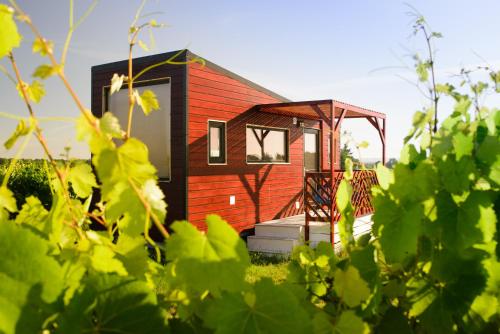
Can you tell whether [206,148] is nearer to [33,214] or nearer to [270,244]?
[270,244]

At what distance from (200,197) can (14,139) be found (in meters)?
9.24

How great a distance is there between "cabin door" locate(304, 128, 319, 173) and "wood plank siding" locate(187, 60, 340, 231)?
2.95ft

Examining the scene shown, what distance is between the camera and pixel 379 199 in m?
0.77

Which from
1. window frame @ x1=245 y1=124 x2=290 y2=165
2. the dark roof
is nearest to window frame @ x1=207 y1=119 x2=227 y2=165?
window frame @ x1=245 y1=124 x2=290 y2=165

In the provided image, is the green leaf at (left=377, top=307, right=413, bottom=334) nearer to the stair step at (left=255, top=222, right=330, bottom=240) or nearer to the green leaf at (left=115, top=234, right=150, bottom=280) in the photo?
the green leaf at (left=115, top=234, right=150, bottom=280)

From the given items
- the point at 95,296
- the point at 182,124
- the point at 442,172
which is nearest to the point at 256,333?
the point at 95,296

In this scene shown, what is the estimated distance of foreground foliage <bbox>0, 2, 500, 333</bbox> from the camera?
46 centimetres

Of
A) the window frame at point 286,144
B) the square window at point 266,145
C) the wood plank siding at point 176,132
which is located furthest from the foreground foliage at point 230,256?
the square window at point 266,145

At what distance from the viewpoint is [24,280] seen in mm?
452

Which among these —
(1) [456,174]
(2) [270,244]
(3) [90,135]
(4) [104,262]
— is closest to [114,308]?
(4) [104,262]

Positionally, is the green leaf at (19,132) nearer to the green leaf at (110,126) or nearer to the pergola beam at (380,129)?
the green leaf at (110,126)

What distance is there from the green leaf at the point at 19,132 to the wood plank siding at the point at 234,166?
8889 millimetres

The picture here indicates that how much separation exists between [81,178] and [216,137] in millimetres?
9658

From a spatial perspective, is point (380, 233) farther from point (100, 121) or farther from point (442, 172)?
point (100, 121)
